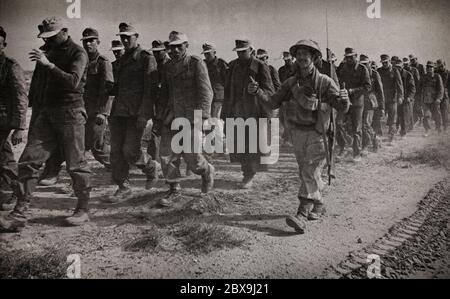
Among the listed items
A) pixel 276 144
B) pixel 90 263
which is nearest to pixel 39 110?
pixel 90 263

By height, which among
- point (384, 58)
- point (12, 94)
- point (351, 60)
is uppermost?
point (384, 58)

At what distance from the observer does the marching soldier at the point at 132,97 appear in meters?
6.33

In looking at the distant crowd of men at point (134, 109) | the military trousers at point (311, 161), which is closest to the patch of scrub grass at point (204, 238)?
the distant crowd of men at point (134, 109)

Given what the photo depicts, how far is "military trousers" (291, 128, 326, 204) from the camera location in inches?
211

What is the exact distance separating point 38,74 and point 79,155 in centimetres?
114

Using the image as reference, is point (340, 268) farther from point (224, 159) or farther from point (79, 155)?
point (224, 159)

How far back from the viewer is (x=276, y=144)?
11.6m

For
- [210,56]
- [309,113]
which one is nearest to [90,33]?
[309,113]

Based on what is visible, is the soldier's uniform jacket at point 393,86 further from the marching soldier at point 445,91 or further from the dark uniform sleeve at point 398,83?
the marching soldier at point 445,91

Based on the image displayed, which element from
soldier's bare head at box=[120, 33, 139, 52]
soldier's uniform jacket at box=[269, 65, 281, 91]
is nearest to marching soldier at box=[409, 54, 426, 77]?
soldier's uniform jacket at box=[269, 65, 281, 91]

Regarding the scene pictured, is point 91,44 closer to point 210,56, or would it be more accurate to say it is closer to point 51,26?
point 51,26

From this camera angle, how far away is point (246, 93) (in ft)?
24.0

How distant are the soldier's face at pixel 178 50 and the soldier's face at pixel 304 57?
170 centimetres

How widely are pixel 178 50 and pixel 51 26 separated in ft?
5.61
